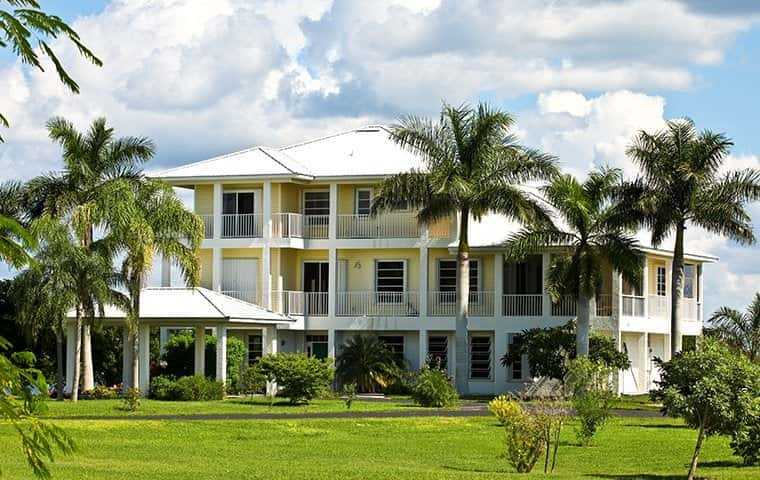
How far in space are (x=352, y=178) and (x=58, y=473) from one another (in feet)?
109

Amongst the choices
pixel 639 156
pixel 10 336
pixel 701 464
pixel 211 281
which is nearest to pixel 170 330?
pixel 211 281

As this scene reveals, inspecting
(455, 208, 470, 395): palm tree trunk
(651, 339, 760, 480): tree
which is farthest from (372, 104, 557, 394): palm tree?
(651, 339, 760, 480): tree

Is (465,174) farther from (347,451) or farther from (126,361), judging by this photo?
(347,451)

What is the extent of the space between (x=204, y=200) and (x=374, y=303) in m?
8.04

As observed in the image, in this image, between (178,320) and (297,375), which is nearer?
(297,375)

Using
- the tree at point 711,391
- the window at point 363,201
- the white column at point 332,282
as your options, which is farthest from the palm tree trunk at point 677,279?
the tree at point 711,391

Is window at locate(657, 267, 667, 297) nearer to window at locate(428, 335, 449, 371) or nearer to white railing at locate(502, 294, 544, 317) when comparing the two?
white railing at locate(502, 294, 544, 317)

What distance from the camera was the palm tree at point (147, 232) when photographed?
39812mm

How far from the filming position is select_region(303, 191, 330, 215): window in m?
56.4

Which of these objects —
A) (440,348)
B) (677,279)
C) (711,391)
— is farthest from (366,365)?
(711,391)

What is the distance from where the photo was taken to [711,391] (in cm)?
2200

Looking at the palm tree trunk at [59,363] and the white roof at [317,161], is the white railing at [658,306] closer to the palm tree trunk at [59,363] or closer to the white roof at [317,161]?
the white roof at [317,161]

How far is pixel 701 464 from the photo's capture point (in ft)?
86.7

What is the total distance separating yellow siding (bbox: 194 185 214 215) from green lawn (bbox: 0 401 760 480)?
23.2 meters
